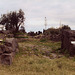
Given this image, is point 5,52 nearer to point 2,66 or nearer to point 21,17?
point 2,66

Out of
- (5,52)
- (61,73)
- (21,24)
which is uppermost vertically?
(21,24)

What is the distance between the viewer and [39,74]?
6457 millimetres

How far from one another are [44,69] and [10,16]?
24.2 metres

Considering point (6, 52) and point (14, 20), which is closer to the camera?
point (6, 52)

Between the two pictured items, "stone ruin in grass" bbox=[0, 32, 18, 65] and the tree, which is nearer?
"stone ruin in grass" bbox=[0, 32, 18, 65]

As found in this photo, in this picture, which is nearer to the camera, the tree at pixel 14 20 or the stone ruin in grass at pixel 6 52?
the stone ruin in grass at pixel 6 52

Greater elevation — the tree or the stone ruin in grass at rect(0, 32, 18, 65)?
the tree

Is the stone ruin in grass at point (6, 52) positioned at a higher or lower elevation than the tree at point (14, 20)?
lower

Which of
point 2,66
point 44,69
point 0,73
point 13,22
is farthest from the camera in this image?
point 13,22

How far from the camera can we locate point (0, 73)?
645cm

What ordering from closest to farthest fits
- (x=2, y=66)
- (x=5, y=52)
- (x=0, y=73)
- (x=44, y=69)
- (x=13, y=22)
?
(x=0, y=73), (x=44, y=69), (x=2, y=66), (x=5, y=52), (x=13, y=22)

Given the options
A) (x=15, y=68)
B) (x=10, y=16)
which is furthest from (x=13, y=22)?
(x=15, y=68)

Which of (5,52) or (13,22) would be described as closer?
(5,52)

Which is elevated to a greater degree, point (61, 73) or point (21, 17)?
point (21, 17)
